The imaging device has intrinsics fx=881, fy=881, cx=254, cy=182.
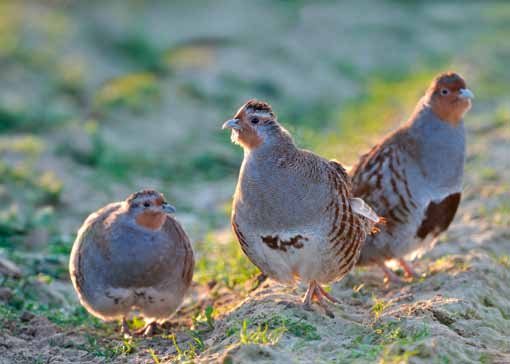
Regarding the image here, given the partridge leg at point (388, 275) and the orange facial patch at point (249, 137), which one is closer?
the orange facial patch at point (249, 137)

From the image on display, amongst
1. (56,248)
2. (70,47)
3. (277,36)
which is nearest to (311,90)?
(277,36)

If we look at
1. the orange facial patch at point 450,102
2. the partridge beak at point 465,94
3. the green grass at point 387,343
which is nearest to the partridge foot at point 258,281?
the green grass at point 387,343

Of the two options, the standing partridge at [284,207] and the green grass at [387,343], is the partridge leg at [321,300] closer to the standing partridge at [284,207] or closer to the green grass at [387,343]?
the standing partridge at [284,207]

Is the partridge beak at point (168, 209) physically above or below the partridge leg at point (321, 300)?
above

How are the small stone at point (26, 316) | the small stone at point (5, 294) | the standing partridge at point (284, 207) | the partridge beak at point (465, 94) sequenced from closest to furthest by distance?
the standing partridge at point (284, 207) < the small stone at point (26, 316) < the small stone at point (5, 294) < the partridge beak at point (465, 94)

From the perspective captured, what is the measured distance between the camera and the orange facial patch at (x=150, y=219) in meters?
4.97

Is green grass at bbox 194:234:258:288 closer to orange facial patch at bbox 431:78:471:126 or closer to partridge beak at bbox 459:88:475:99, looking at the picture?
orange facial patch at bbox 431:78:471:126

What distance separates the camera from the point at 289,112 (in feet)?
38.3

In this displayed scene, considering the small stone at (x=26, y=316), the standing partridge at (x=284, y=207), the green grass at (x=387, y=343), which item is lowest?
the small stone at (x=26, y=316)

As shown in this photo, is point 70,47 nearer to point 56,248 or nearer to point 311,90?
point 311,90

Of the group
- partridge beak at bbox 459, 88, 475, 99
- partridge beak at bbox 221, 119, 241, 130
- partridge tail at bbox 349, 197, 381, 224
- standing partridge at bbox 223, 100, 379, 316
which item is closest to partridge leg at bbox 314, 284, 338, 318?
standing partridge at bbox 223, 100, 379, 316

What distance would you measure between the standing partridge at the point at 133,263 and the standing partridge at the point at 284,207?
578mm

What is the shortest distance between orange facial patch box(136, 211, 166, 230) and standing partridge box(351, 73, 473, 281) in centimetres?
142

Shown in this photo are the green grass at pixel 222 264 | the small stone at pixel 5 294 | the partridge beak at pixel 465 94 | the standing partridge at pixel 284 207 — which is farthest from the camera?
the green grass at pixel 222 264
